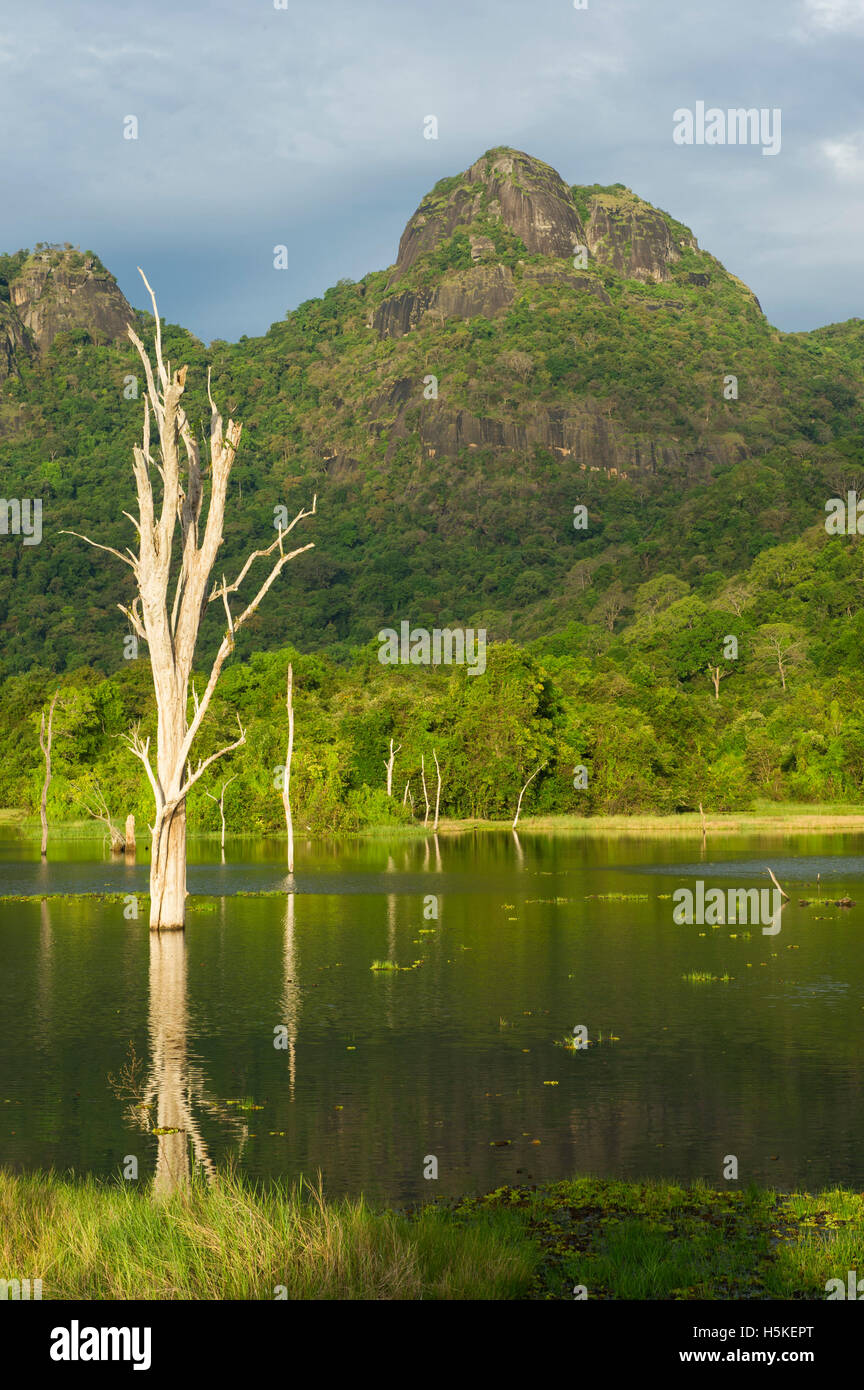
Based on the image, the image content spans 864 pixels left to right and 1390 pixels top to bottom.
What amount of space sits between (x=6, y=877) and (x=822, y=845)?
40229mm

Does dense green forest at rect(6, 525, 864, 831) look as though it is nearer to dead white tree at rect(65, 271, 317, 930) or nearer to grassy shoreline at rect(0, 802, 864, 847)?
grassy shoreline at rect(0, 802, 864, 847)

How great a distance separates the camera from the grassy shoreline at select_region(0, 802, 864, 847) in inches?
3344

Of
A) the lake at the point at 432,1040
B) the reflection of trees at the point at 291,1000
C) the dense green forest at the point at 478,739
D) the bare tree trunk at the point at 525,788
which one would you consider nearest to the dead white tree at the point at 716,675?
the dense green forest at the point at 478,739

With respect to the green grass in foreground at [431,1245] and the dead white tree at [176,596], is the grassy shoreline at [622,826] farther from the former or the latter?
the green grass in foreground at [431,1245]

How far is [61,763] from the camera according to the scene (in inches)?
3866

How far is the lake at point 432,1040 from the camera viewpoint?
14922 millimetres

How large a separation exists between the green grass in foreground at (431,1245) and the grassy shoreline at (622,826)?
6970cm

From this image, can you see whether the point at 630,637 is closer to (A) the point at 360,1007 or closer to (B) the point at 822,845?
(B) the point at 822,845

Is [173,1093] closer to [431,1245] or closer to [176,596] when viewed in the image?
[431,1245]

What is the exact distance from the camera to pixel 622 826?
299 ft

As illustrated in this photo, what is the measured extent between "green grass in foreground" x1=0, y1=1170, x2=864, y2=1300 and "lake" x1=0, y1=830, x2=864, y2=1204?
1.41 m

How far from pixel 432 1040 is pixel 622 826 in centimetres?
7070

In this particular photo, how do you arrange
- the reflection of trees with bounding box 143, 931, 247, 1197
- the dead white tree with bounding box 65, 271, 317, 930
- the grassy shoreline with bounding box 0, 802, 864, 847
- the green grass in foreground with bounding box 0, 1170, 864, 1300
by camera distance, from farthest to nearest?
the grassy shoreline with bounding box 0, 802, 864, 847 < the dead white tree with bounding box 65, 271, 317, 930 < the reflection of trees with bounding box 143, 931, 247, 1197 < the green grass in foreground with bounding box 0, 1170, 864, 1300

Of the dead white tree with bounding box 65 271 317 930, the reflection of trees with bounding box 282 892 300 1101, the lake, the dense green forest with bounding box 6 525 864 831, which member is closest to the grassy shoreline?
the dense green forest with bounding box 6 525 864 831
